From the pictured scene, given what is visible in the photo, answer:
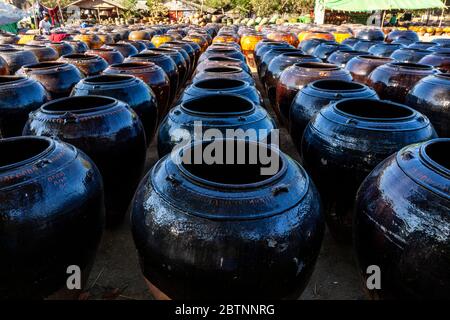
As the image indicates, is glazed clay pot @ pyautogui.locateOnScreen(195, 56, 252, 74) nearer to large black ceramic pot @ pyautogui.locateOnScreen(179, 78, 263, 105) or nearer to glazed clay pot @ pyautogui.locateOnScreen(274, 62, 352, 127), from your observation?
glazed clay pot @ pyautogui.locateOnScreen(274, 62, 352, 127)

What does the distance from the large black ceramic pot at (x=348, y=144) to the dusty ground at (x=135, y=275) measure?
0.32 m

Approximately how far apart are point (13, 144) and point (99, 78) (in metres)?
2.74

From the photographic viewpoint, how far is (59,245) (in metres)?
2.84

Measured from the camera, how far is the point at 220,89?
5039 millimetres

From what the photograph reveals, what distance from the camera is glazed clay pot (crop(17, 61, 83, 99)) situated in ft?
19.9

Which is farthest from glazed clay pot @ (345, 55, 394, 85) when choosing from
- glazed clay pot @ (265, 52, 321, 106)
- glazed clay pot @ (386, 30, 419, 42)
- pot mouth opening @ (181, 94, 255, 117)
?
glazed clay pot @ (386, 30, 419, 42)

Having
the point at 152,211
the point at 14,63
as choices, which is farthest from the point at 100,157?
the point at 14,63

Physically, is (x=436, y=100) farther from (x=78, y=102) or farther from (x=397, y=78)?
(x=78, y=102)

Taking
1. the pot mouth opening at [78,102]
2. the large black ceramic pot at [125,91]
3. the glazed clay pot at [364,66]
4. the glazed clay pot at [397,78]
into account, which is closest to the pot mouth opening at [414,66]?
the glazed clay pot at [397,78]

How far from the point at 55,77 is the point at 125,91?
1.72 metres

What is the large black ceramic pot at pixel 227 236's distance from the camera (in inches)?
92.4

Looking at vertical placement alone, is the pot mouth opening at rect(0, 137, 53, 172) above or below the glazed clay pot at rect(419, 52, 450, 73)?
above

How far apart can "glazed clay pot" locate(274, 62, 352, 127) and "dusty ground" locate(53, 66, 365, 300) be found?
2908 millimetres

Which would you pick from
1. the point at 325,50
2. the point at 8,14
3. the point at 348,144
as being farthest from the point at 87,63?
the point at 8,14
